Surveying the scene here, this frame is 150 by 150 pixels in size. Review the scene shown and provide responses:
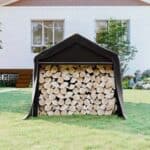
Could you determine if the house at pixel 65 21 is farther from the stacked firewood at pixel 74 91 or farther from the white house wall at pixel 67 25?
the stacked firewood at pixel 74 91

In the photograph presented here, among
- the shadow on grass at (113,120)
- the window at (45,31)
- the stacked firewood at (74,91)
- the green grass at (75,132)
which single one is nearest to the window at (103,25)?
the window at (45,31)

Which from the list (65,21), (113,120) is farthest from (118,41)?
(113,120)

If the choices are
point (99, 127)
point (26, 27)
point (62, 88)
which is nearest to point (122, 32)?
point (26, 27)

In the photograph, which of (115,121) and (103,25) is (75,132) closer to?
(115,121)

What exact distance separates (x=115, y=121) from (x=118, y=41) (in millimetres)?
13595

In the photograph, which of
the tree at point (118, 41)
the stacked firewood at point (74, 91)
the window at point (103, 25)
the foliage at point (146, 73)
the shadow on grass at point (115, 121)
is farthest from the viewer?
the window at point (103, 25)

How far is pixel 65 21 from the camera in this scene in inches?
878

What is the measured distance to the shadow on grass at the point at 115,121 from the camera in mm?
7359

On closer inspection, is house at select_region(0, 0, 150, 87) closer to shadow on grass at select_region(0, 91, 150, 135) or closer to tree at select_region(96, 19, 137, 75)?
tree at select_region(96, 19, 137, 75)

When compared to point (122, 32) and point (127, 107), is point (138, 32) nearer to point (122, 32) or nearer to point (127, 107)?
point (122, 32)

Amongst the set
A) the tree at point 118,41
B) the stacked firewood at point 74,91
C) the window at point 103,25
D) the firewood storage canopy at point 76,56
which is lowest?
the stacked firewood at point 74,91

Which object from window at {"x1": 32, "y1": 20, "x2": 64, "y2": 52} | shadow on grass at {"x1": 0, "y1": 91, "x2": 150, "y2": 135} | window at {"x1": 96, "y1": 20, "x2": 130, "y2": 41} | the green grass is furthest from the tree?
the green grass

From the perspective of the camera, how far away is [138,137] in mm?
6516

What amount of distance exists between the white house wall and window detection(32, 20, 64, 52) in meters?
0.39
